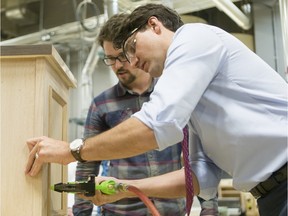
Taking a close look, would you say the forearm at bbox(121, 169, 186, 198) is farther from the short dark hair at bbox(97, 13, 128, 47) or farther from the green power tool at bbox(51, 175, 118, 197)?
the short dark hair at bbox(97, 13, 128, 47)

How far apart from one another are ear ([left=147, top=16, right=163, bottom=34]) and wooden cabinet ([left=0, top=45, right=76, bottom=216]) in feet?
0.96

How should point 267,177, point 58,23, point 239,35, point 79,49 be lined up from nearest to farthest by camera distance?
point 267,177 → point 239,35 → point 58,23 → point 79,49

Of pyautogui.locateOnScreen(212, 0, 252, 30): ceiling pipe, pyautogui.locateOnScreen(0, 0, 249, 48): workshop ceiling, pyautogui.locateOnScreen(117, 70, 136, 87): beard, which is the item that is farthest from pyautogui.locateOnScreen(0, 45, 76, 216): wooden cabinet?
pyautogui.locateOnScreen(212, 0, 252, 30): ceiling pipe

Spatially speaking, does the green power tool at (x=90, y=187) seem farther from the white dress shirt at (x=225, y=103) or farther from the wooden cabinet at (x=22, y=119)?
the white dress shirt at (x=225, y=103)

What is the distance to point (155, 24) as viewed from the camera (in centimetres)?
112

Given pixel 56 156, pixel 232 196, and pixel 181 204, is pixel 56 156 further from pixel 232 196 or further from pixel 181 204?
pixel 232 196

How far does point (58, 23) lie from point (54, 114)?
2.39 meters

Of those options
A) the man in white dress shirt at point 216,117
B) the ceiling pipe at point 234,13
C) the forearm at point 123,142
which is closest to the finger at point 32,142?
the man in white dress shirt at point 216,117

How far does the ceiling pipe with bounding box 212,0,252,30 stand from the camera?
246cm

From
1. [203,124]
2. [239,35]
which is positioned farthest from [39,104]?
[239,35]

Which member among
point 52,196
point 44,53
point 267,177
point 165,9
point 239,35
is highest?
point 239,35

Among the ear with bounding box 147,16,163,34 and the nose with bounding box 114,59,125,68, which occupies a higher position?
the ear with bounding box 147,16,163,34

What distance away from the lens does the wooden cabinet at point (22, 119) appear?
39.6 inches

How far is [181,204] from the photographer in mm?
1546
